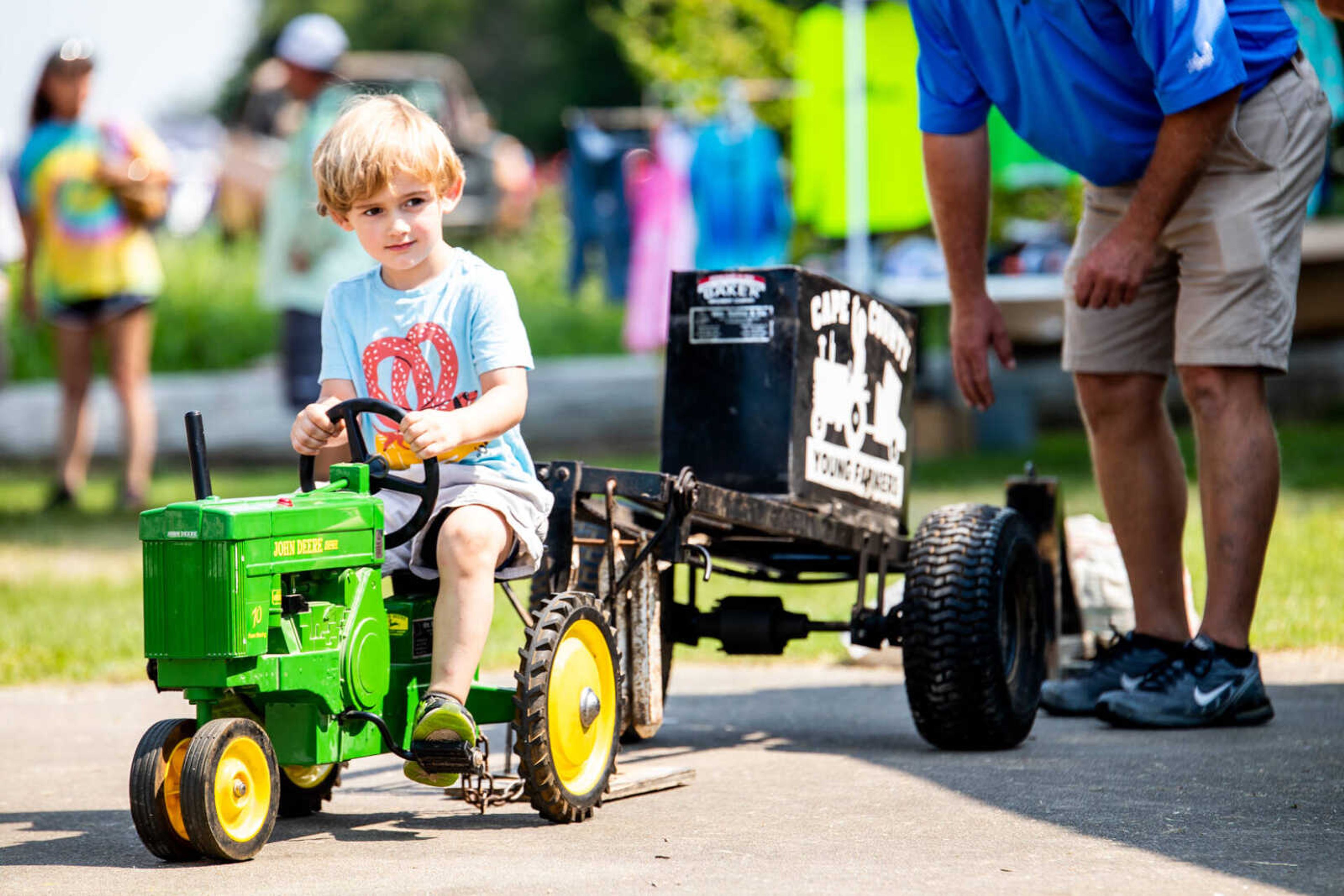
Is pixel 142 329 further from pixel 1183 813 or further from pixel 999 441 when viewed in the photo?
pixel 1183 813

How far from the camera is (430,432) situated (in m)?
3.12

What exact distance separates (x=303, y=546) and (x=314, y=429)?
282 millimetres

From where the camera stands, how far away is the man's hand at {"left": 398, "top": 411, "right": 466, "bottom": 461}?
3115 millimetres

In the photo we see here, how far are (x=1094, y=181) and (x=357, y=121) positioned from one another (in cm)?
200

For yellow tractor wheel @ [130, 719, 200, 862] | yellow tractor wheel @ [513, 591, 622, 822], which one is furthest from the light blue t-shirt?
yellow tractor wheel @ [130, 719, 200, 862]

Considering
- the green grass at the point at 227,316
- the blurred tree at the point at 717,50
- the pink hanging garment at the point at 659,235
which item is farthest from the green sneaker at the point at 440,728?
the blurred tree at the point at 717,50

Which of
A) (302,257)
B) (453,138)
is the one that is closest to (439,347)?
(302,257)

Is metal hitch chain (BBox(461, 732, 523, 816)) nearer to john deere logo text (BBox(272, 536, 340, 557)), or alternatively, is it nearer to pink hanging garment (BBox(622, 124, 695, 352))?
john deere logo text (BBox(272, 536, 340, 557))

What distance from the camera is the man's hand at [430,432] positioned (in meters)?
3.12

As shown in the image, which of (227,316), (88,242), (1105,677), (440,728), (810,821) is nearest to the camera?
(440,728)

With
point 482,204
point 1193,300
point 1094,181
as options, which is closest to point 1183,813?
point 1193,300

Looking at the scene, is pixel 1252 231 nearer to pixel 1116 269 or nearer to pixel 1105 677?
pixel 1116 269

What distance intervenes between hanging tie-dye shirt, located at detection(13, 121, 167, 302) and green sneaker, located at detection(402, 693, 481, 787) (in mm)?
6861

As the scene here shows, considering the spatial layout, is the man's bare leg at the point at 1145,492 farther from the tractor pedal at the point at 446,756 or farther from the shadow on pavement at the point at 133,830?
the tractor pedal at the point at 446,756
